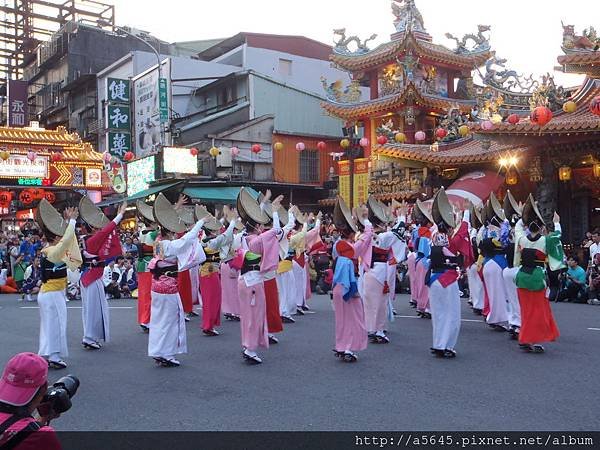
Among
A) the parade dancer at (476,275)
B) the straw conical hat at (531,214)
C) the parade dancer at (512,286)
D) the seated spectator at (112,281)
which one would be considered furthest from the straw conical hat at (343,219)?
the seated spectator at (112,281)

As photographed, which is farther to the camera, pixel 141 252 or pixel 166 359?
pixel 141 252

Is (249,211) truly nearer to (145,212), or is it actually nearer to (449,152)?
(145,212)

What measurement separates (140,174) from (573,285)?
1856 centimetres

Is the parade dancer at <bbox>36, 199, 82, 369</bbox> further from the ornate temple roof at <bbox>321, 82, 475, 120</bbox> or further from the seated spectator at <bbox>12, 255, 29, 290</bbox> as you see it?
the ornate temple roof at <bbox>321, 82, 475, 120</bbox>

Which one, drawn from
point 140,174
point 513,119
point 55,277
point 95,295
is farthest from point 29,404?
point 140,174

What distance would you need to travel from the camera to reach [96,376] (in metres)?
6.56

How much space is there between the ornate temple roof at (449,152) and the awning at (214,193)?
538 centimetres

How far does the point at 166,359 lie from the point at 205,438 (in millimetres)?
2620

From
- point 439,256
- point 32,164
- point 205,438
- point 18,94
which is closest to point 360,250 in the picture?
point 439,256

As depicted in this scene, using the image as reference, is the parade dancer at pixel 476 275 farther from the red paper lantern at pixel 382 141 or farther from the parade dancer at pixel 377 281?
the red paper lantern at pixel 382 141

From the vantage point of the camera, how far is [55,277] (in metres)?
7.25

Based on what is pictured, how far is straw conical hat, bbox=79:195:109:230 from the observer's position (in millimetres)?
8281

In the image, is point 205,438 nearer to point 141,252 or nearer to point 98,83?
point 141,252

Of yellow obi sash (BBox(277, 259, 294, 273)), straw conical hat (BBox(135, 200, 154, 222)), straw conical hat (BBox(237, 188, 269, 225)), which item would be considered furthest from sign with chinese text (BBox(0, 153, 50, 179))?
straw conical hat (BBox(237, 188, 269, 225))
